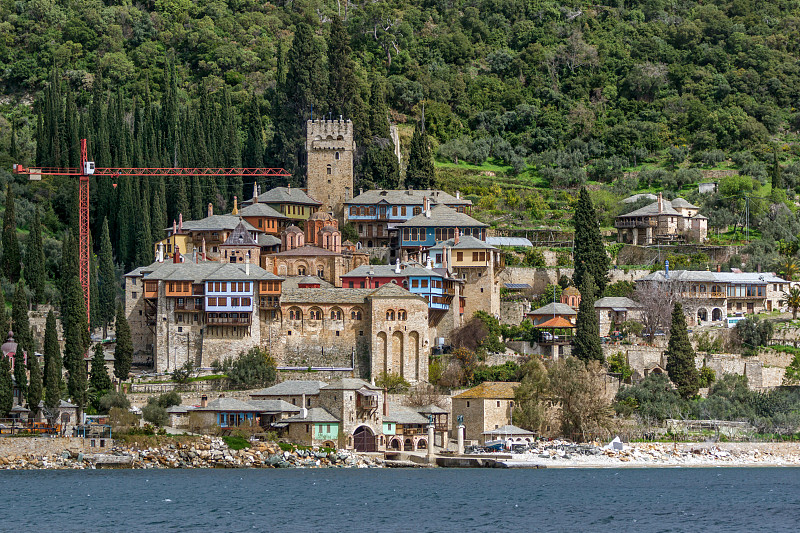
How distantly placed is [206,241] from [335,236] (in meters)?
8.72

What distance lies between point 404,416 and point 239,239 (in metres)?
19.0

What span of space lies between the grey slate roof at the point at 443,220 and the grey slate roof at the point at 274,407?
2062 cm

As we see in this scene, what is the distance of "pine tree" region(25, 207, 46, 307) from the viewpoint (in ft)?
318

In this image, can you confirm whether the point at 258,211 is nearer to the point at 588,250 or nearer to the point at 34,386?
the point at 588,250

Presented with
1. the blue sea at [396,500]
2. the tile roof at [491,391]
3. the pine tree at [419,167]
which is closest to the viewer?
the blue sea at [396,500]

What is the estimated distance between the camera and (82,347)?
84.9 metres

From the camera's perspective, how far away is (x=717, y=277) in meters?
100

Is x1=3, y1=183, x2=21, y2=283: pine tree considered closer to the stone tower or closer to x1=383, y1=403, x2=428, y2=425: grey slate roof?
the stone tower

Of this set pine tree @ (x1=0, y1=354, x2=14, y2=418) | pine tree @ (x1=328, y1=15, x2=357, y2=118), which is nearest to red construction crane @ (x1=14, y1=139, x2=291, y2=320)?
pine tree @ (x1=328, y1=15, x2=357, y2=118)

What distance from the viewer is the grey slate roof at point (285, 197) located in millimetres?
105188

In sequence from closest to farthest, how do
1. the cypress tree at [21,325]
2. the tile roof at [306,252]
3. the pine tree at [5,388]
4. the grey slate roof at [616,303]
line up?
1. the pine tree at [5,388]
2. the cypress tree at [21,325]
3. the grey slate roof at [616,303]
4. the tile roof at [306,252]

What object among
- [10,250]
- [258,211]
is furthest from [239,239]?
[10,250]

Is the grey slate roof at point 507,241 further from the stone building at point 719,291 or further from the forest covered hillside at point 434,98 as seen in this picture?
→ the stone building at point 719,291

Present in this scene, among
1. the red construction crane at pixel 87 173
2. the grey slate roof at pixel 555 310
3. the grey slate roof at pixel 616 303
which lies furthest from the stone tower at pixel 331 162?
the grey slate roof at pixel 616 303
